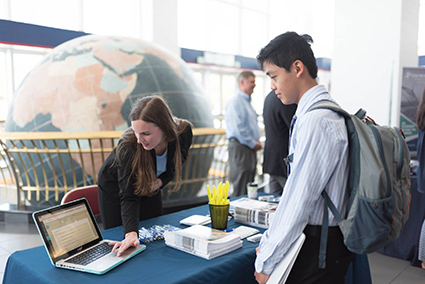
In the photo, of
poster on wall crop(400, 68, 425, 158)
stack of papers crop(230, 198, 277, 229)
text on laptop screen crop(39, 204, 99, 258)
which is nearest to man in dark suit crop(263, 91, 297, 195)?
stack of papers crop(230, 198, 277, 229)

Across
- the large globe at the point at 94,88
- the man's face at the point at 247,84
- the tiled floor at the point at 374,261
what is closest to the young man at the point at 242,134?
the man's face at the point at 247,84

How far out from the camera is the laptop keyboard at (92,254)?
131 cm

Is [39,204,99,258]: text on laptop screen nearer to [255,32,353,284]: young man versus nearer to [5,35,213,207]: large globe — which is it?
[255,32,353,284]: young man

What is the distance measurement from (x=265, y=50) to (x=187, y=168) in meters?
2.99

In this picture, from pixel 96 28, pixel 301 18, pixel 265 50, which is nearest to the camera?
pixel 265 50

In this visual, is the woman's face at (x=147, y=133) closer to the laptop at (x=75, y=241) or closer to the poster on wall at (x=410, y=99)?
the laptop at (x=75, y=241)

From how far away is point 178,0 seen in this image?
36.6ft

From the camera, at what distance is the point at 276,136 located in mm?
3078

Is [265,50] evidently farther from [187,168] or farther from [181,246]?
[187,168]

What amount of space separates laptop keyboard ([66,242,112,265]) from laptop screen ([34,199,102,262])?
0.10 ft

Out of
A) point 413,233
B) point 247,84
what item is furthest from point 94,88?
point 413,233

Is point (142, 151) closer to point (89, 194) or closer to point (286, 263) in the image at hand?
point (89, 194)

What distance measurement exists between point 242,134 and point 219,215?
2569 millimetres

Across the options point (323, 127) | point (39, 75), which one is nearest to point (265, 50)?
point (323, 127)
